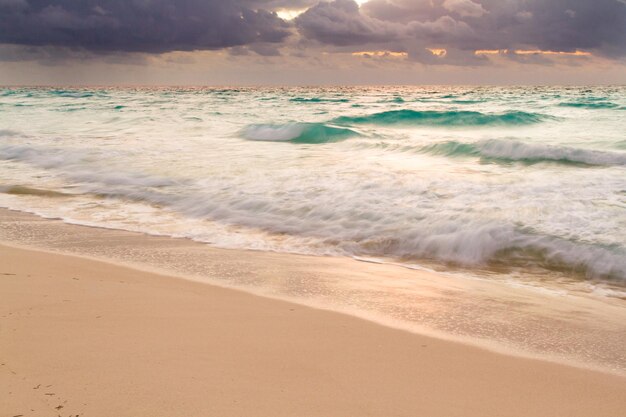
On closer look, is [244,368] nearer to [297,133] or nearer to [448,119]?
[297,133]

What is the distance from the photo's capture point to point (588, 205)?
6.77 meters

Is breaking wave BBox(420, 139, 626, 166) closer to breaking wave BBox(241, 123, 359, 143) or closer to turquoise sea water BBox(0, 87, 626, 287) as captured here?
turquoise sea water BBox(0, 87, 626, 287)

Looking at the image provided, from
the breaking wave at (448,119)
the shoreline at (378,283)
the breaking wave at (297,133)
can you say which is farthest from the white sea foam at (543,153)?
the breaking wave at (448,119)

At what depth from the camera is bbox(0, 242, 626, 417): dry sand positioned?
2.18 meters

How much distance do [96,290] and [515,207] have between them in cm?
501

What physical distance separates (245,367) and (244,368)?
0.01 meters

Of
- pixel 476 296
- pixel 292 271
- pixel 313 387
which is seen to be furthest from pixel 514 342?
pixel 292 271

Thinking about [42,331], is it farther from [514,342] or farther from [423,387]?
[514,342]

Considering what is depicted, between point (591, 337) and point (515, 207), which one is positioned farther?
point (515, 207)

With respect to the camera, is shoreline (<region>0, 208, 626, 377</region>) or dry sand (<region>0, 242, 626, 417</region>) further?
shoreline (<region>0, 208, 626, 377</region>)

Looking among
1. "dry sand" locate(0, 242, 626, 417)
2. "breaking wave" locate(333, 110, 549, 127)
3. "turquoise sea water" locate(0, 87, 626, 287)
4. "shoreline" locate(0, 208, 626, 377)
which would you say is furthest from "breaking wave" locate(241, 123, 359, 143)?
"dry sand" locate(0, 242, 626, 417)

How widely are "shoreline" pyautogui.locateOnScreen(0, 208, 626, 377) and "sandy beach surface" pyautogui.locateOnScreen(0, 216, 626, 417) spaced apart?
7.3 inches

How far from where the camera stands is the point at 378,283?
427 cm

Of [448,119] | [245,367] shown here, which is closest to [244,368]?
[245,367]
